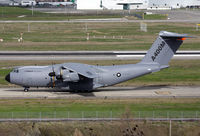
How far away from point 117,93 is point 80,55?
88.6 feet

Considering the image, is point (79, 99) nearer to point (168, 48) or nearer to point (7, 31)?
point (168, 48)

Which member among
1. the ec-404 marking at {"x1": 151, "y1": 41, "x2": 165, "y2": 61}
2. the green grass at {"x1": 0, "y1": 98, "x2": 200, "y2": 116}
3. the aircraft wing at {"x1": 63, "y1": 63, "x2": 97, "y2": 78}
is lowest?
the green grass at {"x1": 0, "y1": 98, "x2": 200, "y2": 116}

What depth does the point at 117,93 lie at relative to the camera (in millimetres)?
47812

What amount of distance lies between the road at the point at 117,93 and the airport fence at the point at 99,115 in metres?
7.26

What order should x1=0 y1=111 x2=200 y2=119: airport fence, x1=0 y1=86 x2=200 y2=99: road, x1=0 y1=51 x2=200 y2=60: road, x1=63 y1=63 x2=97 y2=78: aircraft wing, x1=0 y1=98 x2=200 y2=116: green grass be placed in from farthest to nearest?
x1=0 y1=51 x2=200 y2=60: road
x1=0 y1=86 x2=200 y2=99: road
x1=63 y1=63 x2=97 y2=78: aircraft wing
x1=0 y1=98 x2=200 y2=116: green grass
x1=0 y1=111 x2=200 y2=119: airport fence

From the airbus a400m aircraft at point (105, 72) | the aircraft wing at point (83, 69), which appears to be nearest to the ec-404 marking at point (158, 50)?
the airbus a400m aircraft at point (105, 72)

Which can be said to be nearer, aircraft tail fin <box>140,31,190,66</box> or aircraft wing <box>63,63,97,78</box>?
aircraft wing <box>63,63,97,78</box>

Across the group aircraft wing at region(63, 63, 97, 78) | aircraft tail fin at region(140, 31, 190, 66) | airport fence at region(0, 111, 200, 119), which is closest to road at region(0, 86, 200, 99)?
aircraft wing at region(63, 63, 97, 78)

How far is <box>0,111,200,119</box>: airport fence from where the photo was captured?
3766cm

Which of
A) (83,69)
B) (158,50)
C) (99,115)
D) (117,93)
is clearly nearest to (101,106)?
(99,115)

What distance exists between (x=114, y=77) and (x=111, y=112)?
9202 mm

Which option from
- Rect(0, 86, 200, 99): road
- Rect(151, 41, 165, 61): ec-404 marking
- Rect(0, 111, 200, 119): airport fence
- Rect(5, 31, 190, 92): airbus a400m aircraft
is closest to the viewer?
Rect(0, 111, 200, 119): airport fence

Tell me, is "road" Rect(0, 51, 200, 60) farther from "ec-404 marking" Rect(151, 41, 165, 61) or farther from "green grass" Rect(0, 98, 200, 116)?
"green grass" Rect(0, 98, 200, 116)

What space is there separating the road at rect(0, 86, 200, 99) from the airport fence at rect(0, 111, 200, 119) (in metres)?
7.26
